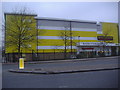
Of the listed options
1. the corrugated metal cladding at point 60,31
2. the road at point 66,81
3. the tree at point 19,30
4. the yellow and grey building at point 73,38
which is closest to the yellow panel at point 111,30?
the yellow and grey building at point 73,38

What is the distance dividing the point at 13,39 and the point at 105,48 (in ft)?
94.3

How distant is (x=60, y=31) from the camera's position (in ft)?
155

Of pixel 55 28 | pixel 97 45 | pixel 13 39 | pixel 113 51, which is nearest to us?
pixel 13 39

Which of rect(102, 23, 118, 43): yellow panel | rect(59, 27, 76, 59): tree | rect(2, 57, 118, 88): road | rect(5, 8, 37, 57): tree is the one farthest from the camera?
rect(102, 23, 118, 43): yellow panel

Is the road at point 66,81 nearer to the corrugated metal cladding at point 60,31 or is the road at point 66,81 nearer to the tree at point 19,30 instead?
the tree at point 19,30

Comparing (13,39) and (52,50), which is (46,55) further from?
(13,39)

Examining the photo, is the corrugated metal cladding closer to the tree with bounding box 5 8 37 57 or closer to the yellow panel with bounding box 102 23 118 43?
the yellow panel with bounding box 102 23 118 43

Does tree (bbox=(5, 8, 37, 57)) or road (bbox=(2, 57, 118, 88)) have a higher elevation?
tree (bbox=(5, 8, 37, 57))

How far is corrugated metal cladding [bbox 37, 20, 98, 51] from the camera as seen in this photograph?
45.4 m

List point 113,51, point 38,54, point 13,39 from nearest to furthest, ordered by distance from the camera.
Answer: point 13,39 < point 38,54 < point 113,51

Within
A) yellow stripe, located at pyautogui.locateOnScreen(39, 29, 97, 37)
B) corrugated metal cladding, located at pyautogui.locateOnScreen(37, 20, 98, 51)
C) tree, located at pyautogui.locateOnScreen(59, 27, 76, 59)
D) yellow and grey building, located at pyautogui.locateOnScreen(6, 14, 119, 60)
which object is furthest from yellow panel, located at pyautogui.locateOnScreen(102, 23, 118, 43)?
tree, located at pyautogui.locateOnScreen(59, 27, 76, 59)

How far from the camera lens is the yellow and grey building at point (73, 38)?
44781 millimetres

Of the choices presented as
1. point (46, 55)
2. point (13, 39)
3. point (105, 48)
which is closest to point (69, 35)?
point (46, 55)

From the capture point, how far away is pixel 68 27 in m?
48.5
